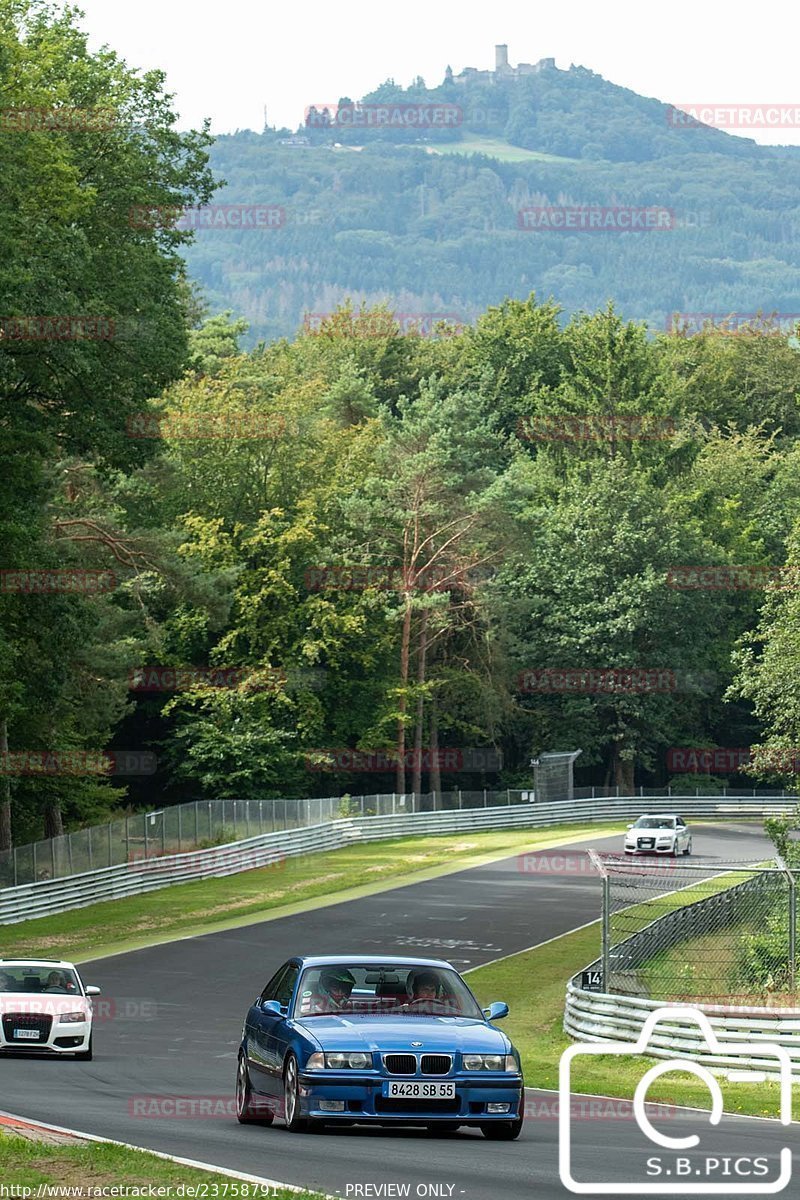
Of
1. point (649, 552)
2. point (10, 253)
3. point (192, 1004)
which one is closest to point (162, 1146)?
point (192, 1004)

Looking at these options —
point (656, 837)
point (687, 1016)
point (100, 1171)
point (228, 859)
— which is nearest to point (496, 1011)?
point (100, 1171)

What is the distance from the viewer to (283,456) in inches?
3073

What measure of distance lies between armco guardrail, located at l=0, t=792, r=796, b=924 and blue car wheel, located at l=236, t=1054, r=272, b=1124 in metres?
30.1

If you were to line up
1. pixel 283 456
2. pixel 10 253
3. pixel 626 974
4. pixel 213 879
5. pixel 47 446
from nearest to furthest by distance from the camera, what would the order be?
pixel 626 974
pixel 10 253
pixel 47 446
pixel 213 879
pixel 283 456

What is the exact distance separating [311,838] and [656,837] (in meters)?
11.4

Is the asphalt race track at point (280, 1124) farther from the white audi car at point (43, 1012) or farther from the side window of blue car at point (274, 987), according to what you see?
the side window of blue car at point (274, 987)

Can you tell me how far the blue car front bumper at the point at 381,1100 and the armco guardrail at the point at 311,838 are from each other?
105ft

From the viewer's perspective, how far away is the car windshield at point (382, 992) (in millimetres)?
13945

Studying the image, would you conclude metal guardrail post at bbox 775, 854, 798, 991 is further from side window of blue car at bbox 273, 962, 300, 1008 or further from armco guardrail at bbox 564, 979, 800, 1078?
side window of blue car at bbox 273, 962, 300, 1008

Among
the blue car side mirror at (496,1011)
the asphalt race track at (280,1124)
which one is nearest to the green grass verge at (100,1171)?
the asphalt race track at (280,1124)

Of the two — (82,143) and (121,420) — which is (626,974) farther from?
(82,143)

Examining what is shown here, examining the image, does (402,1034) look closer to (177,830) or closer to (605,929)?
(605,929)

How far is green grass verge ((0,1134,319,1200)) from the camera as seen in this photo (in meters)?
10.5

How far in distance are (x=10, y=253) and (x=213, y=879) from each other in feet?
76.5
